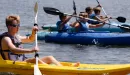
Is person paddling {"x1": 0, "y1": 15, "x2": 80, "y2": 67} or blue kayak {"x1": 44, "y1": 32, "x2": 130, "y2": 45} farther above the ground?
person paddling {"x1": 0, "y1": 15, "x2": 80, "y2": 67}

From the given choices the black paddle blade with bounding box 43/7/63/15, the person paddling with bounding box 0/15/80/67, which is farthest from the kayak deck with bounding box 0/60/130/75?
the black paddle blade with bounding box 43/7/63/15

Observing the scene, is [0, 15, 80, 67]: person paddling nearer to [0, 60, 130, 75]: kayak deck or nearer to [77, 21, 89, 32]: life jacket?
[0, 60, 130, 75]: kayak deck

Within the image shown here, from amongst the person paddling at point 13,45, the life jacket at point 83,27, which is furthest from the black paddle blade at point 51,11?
the person paddling at point 13,45

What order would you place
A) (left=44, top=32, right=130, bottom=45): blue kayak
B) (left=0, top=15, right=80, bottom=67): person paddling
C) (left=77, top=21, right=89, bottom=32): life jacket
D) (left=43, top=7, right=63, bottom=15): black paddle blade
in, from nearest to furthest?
(left=0, top=15, right=80, bottom=67): person paddling → (left=43, top=7, right=63, bottom=15): black paddle blade → (left=44, top=32, right=130, bottom=45): blue kayak → (left=77, top=21, right=89, bottom=32): life jacket

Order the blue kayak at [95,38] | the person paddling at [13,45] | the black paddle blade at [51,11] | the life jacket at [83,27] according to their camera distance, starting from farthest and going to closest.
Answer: the life jacket at [83,27], the blue kayak at [95,38], the black paddle blade at [51,11], the person paddling at [13,45]

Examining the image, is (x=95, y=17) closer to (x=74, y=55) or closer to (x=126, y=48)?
(x=126, y=48)

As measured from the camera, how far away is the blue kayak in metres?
Result: 12.8

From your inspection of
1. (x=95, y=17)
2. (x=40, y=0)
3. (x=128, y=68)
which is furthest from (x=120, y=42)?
(x=40, y=0)

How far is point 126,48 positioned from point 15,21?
19.4 ft

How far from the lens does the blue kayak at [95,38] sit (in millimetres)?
12828

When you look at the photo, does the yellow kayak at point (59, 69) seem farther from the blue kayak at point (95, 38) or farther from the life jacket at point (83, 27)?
the life jacket at point (83, 27)

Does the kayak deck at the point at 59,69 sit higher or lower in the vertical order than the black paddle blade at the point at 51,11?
lower

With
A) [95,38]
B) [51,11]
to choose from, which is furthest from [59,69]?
[95,38]

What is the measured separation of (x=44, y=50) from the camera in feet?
40.4
